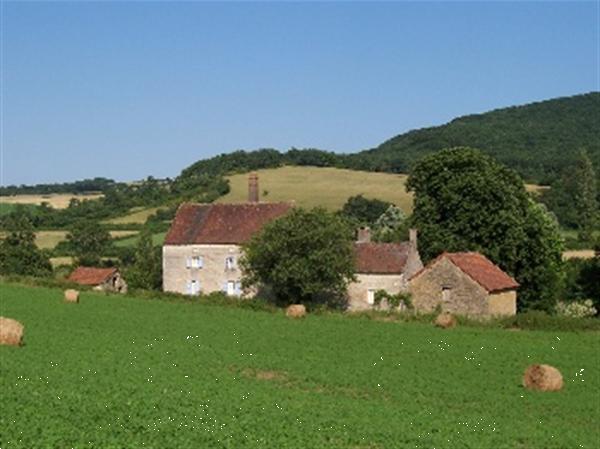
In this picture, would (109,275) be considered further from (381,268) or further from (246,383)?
(246,383)

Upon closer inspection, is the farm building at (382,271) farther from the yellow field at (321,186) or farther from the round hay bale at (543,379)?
the yellow field at (321,186)

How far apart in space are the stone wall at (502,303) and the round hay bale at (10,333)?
27616 millimetres

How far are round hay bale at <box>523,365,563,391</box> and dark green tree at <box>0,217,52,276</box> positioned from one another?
57.9 m

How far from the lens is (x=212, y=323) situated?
41188 millimetres

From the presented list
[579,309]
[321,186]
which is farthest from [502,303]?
[321,186]

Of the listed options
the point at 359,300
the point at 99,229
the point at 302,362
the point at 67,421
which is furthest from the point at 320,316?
the point at 99,229

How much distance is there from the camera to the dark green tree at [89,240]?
3713 inches

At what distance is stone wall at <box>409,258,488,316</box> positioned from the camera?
164 feet

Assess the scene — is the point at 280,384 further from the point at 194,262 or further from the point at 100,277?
the point at 100,277

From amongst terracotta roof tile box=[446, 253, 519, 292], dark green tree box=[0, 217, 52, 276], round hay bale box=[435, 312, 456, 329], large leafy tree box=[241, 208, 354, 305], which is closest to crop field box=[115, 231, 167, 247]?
dark green tree box=[0, 217, 52, 276]

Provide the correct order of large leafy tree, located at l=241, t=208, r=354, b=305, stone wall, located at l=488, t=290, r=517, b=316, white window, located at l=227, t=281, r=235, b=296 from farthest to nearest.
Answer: white window, located at l=227, t=281, r=235, b=296
large leafy tree, located at l=241, t=208, r=354, b=305
stone wall, located at l=488, t=290, r=517, b=316

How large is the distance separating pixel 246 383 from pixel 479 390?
664 cm

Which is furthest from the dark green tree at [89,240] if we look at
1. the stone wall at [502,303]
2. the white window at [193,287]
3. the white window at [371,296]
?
the stone wall at [502,303]

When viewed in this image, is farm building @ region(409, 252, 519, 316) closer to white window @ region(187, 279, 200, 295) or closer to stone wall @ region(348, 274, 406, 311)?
stone wall @ region(348, 274, 406, 311)
